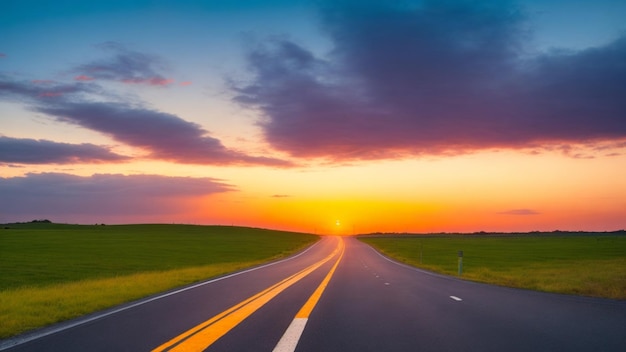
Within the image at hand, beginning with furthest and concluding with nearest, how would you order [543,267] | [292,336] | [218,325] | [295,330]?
[543,267], [218,325], [295,330], [292,336]

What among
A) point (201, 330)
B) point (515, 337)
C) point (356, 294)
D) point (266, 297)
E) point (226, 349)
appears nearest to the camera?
point (226, 349)

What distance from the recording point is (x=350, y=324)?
984 centimetres

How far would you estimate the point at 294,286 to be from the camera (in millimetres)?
19016

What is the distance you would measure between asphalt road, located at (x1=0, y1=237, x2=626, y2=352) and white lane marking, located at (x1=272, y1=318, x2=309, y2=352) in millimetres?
17

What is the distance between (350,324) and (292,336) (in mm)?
1780

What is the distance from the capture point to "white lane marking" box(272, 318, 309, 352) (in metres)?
7.42

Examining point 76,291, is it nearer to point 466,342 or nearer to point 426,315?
point 426,315

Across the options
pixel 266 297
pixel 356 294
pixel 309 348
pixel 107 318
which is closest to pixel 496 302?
pixel 356 294

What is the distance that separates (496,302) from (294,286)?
7827mm

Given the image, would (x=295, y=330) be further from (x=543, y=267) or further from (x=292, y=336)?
(x=543, y=267)

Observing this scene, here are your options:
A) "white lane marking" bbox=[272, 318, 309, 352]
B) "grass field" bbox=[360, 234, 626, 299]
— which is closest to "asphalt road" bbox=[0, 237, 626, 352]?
"white lane marking" bbox=[272, 318, 309, 352]

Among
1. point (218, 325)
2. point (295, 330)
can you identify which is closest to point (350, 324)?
point (295, 330)

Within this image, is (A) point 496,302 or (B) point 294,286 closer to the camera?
(A) point 496,302

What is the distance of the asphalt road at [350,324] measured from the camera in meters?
7.82
